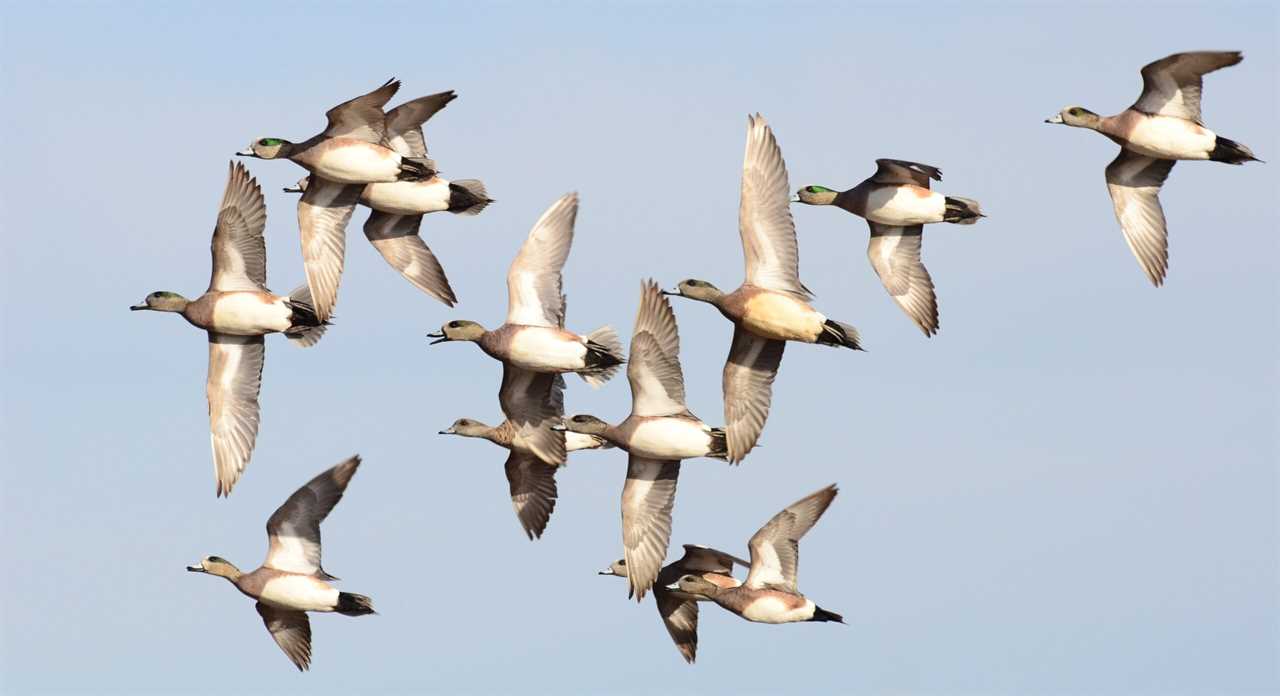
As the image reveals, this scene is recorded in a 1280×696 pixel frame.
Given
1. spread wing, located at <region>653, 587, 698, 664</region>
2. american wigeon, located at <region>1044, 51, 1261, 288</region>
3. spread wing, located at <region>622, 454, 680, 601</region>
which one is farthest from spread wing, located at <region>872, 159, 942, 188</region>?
spread wing, located at <region>653, 587, 698, 664</region>

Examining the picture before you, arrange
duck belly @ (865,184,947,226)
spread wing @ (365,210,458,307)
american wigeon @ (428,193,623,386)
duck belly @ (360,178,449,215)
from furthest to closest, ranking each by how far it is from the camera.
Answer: spread wing @ (365,210,458,307) < duck belly @ (360,178,449,215) < duck belly @ (865,184,947,226) < american wigeon @ (428,193,623,386)

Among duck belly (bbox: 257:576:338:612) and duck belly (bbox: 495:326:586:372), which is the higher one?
duck belly (bbox: 495:326:586:372)

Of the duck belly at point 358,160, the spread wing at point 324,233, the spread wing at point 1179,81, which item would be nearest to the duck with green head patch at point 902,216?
the spread wing at point 1179,81

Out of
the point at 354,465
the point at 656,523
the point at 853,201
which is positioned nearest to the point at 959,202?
the point at 853,201

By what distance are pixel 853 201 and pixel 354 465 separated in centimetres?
862

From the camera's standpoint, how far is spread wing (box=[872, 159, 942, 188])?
170 ft

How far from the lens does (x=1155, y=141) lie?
166 ft

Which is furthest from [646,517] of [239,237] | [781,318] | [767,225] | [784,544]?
[239,237]

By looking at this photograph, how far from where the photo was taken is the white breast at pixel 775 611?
167ft

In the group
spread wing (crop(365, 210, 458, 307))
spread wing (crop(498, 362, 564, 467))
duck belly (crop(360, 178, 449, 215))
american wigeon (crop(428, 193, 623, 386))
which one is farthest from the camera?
spread wing (crop(365, 210, 458, 307))

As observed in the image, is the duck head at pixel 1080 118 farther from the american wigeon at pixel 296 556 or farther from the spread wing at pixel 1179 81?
the american wigeon at pixel 296 556

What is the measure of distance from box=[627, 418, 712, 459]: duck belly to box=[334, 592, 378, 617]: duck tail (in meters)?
4.66

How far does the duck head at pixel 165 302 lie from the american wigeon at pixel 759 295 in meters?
8.22

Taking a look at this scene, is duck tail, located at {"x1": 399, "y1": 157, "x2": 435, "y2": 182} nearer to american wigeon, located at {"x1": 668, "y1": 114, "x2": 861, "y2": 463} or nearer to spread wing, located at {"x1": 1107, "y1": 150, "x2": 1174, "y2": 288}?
american wigeon, located at {"x1": 668, "y1": 114, "x2": 861, "y2": 463}
